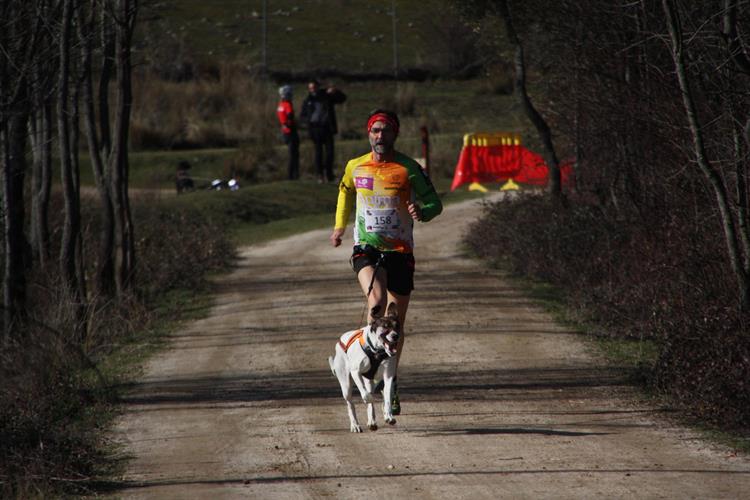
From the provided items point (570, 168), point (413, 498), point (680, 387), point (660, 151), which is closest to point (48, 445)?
point (413, 498)

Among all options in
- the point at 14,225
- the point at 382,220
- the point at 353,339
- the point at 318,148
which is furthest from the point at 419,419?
the point at 318,148

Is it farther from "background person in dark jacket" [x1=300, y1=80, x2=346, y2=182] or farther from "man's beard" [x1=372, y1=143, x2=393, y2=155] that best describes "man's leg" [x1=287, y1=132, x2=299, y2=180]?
"man's beard" [x1=372, y1=143, x2=393, y2=155]

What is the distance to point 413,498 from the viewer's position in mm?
8211

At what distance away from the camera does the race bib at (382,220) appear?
32.7 feet

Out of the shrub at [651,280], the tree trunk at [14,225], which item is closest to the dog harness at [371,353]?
the shrub at [651,280]

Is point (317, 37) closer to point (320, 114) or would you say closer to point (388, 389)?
point (320, 114)

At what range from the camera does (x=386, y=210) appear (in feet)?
32.7

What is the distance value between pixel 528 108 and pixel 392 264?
1061 centimetres

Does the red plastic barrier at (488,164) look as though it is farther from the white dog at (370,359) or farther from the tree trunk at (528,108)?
the white dog at (370,359)

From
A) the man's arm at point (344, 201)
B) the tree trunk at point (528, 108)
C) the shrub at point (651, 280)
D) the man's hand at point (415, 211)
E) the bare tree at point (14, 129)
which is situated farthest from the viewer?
the tree trunk at point (528, 108)

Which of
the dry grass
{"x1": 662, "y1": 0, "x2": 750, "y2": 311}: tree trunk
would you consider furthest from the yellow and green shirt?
the dry grass

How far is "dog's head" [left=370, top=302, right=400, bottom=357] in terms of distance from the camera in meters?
9.27

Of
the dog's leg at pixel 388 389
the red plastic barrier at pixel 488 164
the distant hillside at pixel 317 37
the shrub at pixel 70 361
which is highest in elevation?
the distant hillside at pixel 317 37

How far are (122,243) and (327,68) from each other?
3517 centimetres
